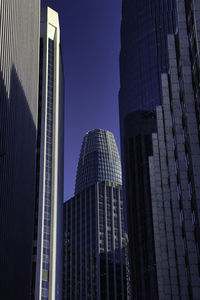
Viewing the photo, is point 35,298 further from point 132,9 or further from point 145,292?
point 132,9

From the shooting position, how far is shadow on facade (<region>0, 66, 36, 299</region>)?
59469mm

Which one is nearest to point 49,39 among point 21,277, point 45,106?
point 45,106

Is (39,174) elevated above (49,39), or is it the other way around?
(49,39)

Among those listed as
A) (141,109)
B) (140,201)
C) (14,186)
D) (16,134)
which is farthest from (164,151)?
(141,109)

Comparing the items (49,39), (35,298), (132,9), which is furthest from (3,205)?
(132,9)

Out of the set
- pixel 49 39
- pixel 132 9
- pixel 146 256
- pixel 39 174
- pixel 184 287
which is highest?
pixel 132 9

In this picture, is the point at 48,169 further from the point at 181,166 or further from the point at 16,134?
the point at 181,166

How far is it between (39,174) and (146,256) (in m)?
54.2

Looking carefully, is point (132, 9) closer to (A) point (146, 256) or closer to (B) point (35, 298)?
(A) point (146, 256)

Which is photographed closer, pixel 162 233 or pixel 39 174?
pixel 162 233

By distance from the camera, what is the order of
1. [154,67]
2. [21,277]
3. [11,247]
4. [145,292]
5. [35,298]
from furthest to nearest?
[154,67] → [145,292] → [35,298] → [21,277] → [11,247]

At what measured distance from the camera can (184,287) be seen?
72625mm

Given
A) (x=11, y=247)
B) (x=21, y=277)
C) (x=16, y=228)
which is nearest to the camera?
(x=11, y=247)

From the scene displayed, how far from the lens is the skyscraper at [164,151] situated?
62.9m
